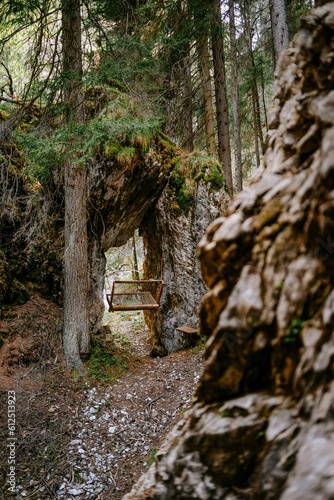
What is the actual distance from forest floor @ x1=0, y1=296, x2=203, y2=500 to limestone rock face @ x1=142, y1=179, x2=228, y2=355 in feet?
3.63

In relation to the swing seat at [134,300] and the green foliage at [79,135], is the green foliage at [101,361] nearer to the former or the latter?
the swing seat at [134,300]

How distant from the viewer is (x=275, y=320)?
8.04 ft

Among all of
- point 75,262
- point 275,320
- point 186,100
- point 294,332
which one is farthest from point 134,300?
point 186,100

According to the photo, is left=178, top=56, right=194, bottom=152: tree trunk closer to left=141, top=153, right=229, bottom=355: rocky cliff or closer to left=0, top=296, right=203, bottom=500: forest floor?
left=141, top=153, right=229, bottom=355: rocky cliff

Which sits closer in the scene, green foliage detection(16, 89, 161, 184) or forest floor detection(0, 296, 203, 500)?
forest floor detection(0, 296, 203, 500)

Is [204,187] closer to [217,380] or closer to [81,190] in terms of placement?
[81,190]

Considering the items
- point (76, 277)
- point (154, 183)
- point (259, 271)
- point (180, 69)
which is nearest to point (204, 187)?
point (154, 183)

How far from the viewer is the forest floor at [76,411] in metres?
4.72

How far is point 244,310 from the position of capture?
2605 mm

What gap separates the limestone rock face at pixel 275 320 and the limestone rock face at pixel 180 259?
5.55 m

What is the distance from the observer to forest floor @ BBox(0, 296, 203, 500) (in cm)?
472

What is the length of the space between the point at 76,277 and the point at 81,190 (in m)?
1.74

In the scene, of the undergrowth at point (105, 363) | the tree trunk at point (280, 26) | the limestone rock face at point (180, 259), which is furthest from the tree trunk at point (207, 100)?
the undergrowth at point (105, 363)

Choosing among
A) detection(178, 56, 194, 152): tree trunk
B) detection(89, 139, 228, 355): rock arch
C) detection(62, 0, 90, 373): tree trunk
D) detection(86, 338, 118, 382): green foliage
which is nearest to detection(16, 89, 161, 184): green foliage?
detection(62, 0, 90, 373): tree trunk
